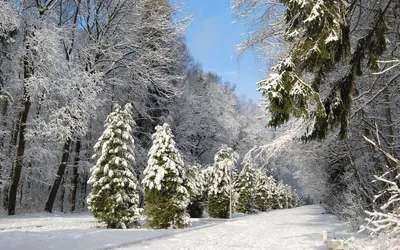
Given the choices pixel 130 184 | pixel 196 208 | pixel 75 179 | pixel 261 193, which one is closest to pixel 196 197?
pixel 196 208

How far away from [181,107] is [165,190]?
1862 cm

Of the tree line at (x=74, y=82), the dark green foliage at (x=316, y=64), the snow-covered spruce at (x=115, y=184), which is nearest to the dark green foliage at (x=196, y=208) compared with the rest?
the tree line at (x=74, y=82)

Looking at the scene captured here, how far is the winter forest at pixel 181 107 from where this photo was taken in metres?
5.94

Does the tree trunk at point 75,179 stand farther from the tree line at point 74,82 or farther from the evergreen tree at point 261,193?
the evergreen tree at point 261,193

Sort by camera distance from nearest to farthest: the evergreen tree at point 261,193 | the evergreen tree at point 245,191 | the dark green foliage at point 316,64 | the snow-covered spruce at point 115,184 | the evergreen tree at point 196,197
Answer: the dark green foliage at point 316,64
the snow-covered spruce at point 115,184
the evergreen tree at point 196,197
the evergreen tree at point 245,191
the evergreen tree at point 261,193

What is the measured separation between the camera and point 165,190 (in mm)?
14750

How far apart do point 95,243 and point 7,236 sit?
7.12 ft

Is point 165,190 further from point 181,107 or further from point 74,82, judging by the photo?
point 181,107

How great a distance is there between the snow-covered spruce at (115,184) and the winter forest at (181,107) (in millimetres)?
57

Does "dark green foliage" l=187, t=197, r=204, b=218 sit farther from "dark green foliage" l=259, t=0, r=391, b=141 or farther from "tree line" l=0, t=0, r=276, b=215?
"dark green foliage" l=259, t=0, r=391, b=141

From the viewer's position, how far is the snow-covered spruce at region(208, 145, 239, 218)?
24109 mm

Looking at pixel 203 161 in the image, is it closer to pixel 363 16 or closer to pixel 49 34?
pixel 49 34

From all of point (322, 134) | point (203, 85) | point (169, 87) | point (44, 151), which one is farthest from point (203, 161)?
point (322, 134)

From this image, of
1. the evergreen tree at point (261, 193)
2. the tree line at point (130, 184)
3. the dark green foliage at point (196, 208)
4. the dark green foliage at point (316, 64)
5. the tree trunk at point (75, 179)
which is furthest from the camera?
the evergreen tree at point (261, 193)
